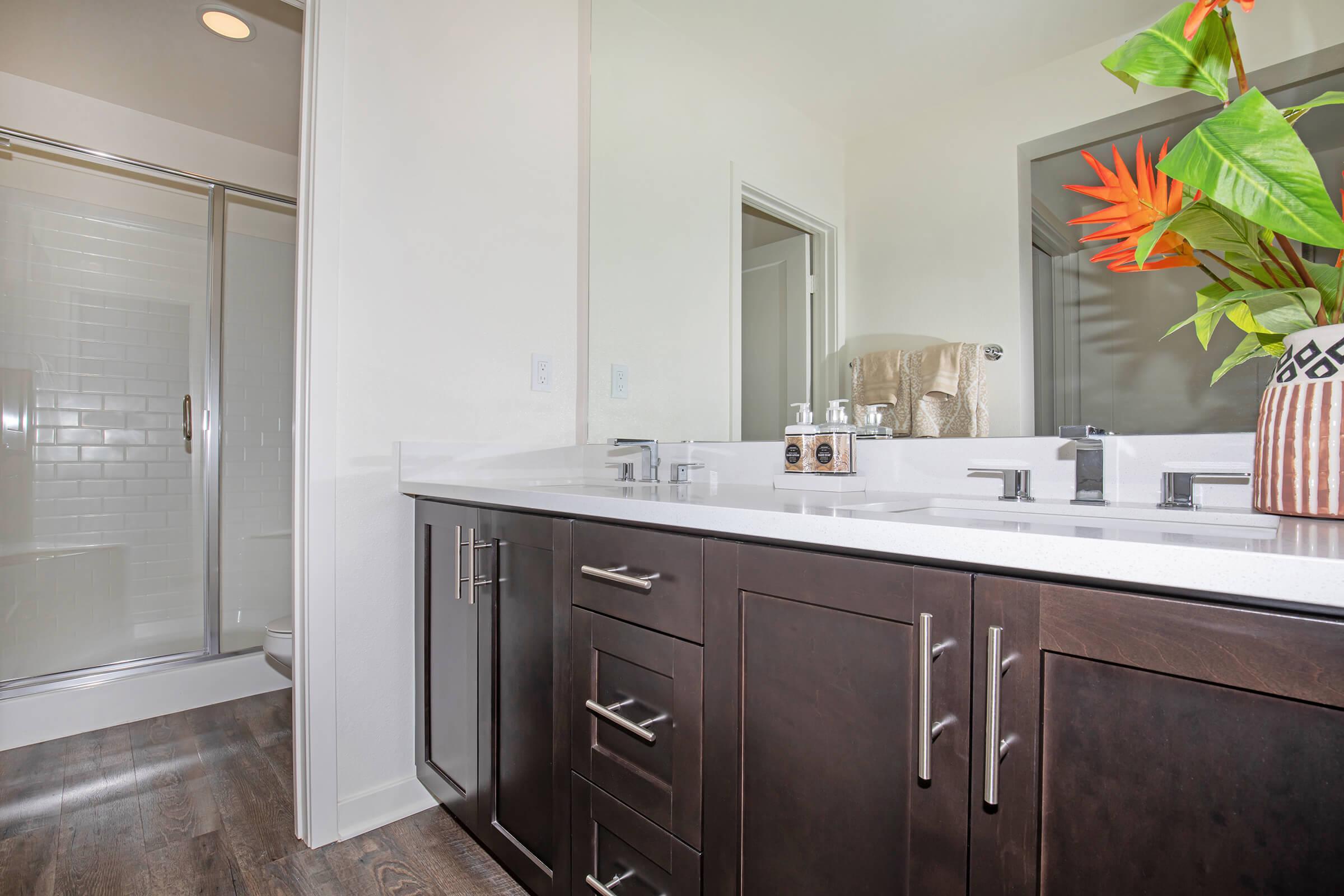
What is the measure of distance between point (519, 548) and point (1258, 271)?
1253 millimetres

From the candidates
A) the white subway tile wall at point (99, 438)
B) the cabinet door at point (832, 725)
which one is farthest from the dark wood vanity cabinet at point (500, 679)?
the white subway tile wall at point (99, 438)

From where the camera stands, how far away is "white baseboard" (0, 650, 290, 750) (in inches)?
83.6

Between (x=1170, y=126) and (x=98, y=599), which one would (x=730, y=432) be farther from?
(x=98, y=599)

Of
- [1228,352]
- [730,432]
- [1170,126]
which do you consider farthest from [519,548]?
[1170,126]

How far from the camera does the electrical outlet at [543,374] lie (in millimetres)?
1938

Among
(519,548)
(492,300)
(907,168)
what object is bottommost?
(519,548)

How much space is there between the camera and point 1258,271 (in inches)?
32.8

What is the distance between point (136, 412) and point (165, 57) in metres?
1.48

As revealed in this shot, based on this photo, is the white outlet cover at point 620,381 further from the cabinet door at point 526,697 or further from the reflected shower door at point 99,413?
the reflected shower door at point 99,413

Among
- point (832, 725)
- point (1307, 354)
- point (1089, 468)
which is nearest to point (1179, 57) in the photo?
point (1307, 354)

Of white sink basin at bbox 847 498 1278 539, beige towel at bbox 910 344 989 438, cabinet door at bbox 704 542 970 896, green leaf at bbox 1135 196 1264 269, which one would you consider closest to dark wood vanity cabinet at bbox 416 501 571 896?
cabinet door at bbox 704 542 970 896

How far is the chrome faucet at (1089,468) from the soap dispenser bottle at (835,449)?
38 centimetres

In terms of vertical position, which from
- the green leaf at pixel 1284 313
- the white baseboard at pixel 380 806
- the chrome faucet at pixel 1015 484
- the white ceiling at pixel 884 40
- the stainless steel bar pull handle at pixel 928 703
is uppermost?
the white ceiling at pixel 884 40

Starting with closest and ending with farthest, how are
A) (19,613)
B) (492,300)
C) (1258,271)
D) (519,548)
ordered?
(1258,271) → (519,548) → (492,300) → (19,613)
